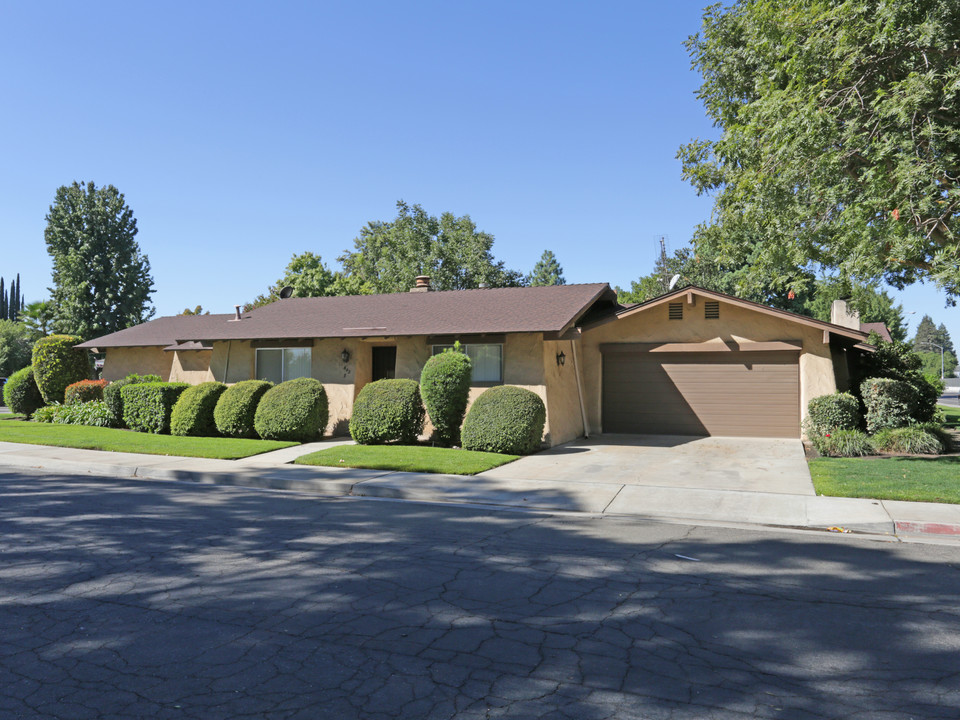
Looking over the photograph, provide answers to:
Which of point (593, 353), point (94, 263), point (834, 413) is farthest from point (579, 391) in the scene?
point (94, 263)

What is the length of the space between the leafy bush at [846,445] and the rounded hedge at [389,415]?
9.32 metres

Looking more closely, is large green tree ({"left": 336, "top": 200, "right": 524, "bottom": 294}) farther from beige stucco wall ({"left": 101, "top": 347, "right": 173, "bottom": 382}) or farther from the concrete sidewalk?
the concrete sidewalk

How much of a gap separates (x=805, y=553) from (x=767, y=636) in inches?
106

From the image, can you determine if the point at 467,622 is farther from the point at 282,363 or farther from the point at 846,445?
the point at 282,363

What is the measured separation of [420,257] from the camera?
5109 cm

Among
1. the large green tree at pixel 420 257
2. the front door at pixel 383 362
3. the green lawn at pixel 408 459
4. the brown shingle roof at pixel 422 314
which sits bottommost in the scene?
the green lawn at pixel 408 459

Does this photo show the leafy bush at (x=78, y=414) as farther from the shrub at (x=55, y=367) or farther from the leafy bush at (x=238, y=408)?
the leafy bush at (x=238, y=408)

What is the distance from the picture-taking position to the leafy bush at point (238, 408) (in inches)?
701

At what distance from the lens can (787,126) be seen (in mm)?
12367

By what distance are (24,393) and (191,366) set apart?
7884 millimetres

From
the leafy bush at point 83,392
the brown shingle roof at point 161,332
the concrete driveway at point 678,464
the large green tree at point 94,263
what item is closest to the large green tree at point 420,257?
the large green tree at point 94,263

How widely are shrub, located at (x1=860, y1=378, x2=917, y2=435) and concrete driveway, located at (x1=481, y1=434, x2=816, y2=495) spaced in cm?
183

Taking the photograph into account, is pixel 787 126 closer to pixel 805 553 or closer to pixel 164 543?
pixel 805 553

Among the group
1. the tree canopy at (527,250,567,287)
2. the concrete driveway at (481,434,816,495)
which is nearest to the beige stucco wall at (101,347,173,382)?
the concrete driveway at (481,434,816,495)
